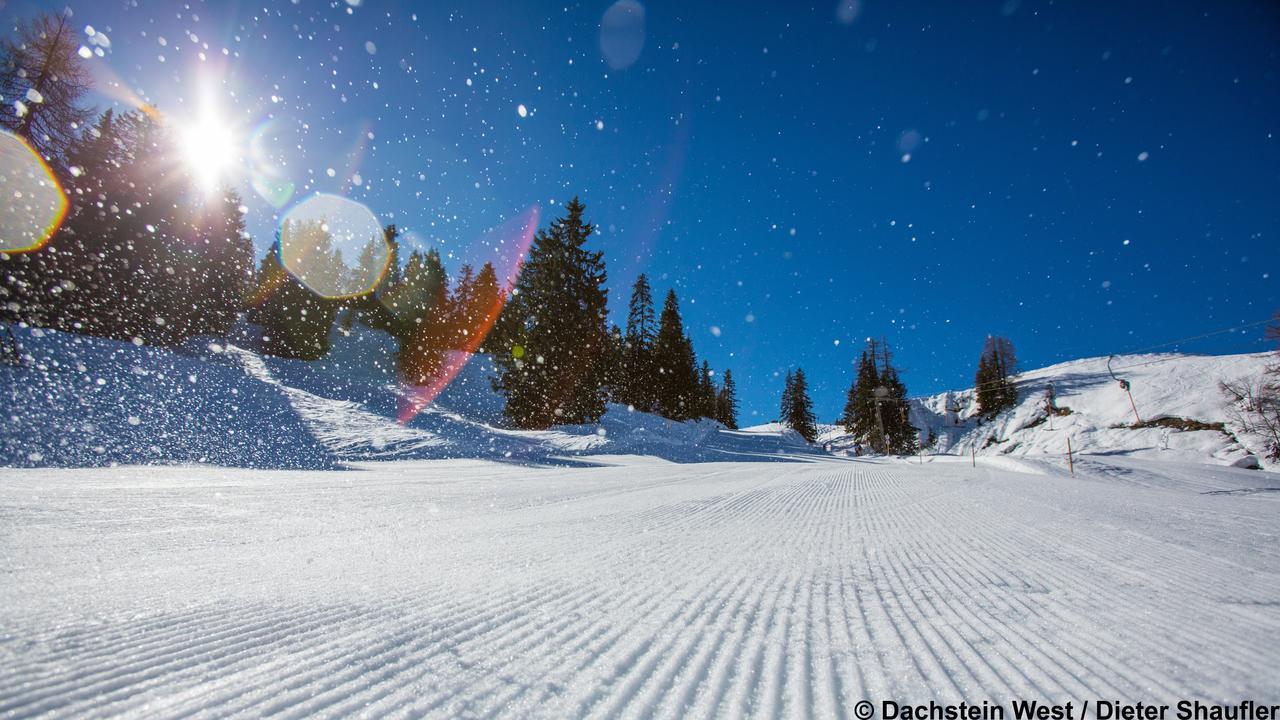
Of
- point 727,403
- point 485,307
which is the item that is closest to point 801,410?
point 727,403

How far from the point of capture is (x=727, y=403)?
218ft

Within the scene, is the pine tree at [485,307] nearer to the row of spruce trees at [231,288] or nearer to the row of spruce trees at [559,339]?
the row of spruce trees at [231,288]

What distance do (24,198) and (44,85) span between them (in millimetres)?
3214

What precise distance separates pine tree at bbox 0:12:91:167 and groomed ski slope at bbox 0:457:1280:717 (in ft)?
54.2

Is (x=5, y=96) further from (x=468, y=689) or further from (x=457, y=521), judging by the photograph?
(x=468, y=689)

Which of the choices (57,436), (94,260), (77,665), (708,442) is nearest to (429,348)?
(94,260)

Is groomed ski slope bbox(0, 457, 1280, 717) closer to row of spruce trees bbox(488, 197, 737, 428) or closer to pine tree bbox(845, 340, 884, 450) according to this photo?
row of spruce trees bbox(488, 197, 737, 428)

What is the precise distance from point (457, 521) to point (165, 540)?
1.72 meters

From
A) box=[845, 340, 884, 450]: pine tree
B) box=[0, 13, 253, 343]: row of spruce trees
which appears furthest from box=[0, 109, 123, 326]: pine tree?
box=[845, 340, 884, 450]: pine tree

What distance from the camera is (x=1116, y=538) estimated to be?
10.4 feet

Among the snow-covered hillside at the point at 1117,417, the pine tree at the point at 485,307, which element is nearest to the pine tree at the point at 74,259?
the pine tree at the point at 485,307

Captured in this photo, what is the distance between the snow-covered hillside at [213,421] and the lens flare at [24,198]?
2680 mm

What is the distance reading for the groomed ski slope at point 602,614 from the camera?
1100 mm

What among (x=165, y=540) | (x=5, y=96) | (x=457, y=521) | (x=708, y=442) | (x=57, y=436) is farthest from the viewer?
(x=708, y=442)
